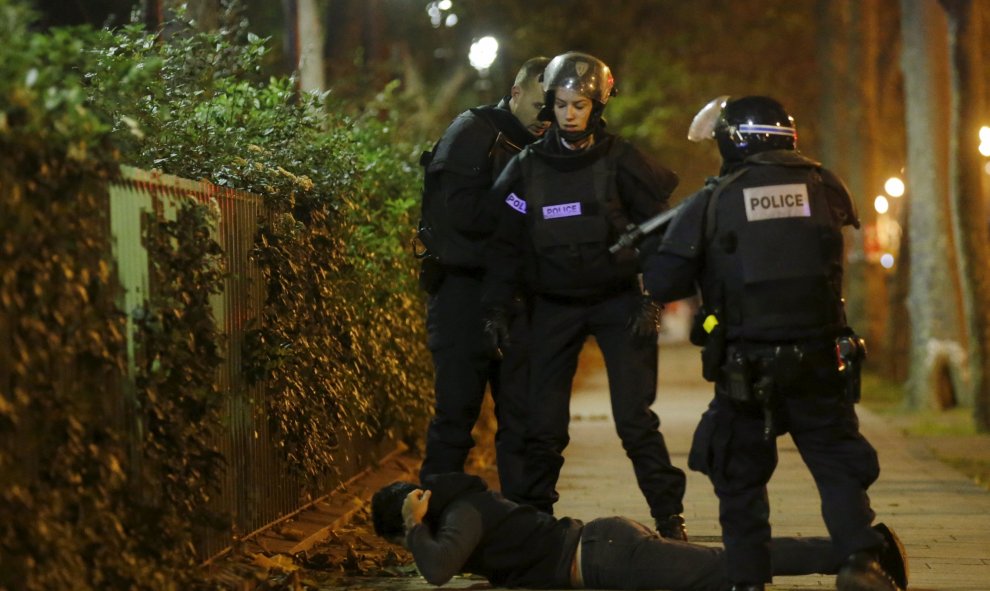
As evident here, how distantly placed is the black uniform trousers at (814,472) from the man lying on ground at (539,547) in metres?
0.17

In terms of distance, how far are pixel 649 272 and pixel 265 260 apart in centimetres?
237

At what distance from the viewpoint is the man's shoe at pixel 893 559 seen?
627cm

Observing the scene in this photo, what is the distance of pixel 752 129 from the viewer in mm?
6125

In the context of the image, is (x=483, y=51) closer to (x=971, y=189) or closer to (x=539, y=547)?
(x=971, y=189)

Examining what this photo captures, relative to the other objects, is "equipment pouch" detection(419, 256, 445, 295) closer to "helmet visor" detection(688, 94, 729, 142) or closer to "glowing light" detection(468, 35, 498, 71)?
"helmet visor" detection(688, 94, 729, 142)

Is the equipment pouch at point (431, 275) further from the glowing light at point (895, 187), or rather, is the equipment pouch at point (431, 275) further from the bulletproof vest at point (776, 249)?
the glowing light at point (895, 187)

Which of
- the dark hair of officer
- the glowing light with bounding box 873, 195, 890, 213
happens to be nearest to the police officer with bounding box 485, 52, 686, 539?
the dark hair of officer

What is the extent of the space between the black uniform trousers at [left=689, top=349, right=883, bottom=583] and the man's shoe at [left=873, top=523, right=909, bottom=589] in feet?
0.54

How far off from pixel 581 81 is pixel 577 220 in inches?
24.4

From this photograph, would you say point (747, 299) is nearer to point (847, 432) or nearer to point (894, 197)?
point (847, 432)

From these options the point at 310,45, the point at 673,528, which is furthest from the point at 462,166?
the point at 310,45

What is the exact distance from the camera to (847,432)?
6.11m

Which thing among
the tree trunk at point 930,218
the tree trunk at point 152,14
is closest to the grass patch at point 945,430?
the tree trunk at point 930,218

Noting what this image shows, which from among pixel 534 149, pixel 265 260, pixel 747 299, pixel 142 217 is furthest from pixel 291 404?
pixel 747 299
